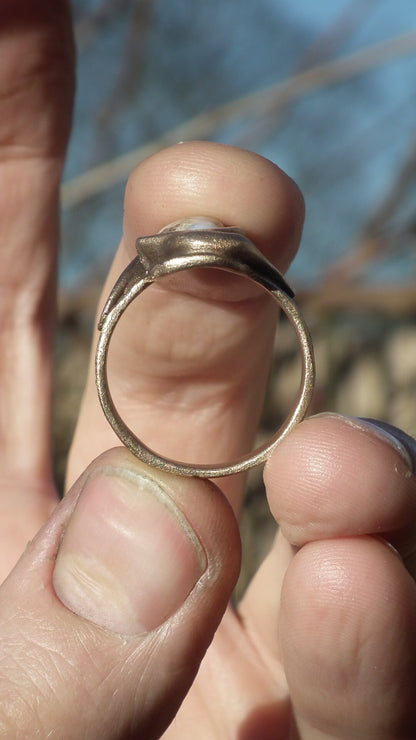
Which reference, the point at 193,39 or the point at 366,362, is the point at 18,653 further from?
the point at 193,39

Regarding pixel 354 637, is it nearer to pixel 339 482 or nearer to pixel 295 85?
pixel 339 482

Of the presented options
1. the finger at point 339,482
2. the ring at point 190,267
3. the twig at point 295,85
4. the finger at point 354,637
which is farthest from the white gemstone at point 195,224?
the twig at point 295,85

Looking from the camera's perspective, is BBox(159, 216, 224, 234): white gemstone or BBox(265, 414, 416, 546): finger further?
BBox(159, 216, 224, 234): white gemstone

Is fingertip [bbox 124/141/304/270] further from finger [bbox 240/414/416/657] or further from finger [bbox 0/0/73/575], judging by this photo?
finger [bbox 0/0/73/575]

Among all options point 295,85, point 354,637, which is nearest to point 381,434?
point 354,637

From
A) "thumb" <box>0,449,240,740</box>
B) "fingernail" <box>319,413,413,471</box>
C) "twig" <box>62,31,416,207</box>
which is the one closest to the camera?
"thumb" <box>0,449,240,740</box>

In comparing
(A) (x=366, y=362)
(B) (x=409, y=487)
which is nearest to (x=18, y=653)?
(B) (x=409, y=487)

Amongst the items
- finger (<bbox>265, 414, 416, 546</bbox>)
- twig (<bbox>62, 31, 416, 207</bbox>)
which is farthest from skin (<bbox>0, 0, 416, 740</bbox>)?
twig (<bbox>62, 31, 416, 207</bbox>)
